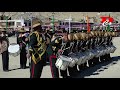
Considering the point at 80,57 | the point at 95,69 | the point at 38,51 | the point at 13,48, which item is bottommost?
the point at 95,69

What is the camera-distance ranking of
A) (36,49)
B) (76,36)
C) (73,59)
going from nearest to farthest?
(36,49)
(73,59)
(76,36)

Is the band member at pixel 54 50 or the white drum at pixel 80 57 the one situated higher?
the band member at pixel 54 50

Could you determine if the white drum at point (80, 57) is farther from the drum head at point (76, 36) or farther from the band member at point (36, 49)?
the band member at point (36, 49)

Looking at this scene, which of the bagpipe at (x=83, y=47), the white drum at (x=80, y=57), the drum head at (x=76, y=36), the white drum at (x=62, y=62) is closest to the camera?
the white drum at (x=62, y=62)

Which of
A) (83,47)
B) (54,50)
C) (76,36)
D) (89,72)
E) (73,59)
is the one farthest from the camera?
(89,72)

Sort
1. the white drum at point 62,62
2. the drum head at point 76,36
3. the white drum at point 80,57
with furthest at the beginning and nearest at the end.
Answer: the white drum at point 80,57 → the drum head at point 76,36 → the white drum at point 62,62

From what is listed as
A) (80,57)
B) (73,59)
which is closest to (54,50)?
(73,59)

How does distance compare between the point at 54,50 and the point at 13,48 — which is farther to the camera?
the point at 13,48

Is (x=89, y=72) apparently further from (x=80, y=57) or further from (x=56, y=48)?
(x=56, y=48)

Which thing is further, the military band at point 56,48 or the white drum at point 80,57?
the white drum at point 80,57

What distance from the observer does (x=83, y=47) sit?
11.7m

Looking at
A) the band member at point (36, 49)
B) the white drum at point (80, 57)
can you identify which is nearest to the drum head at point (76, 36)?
the white drum at point (80, 57)

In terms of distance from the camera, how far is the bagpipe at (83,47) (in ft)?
31.7

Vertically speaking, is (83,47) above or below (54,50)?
below
